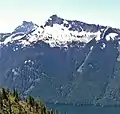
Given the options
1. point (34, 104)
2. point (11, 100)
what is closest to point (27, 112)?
point (11, 100)

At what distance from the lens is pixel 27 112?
78750 mm

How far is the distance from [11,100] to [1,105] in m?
7.49

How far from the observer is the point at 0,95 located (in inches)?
3189

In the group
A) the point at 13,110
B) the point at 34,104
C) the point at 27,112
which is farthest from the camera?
the point at 34,104

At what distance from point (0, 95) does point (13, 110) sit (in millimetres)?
10480

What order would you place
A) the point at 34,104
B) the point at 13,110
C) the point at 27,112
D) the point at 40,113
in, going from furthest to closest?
the point at 34,104 → the point at 40,113 → the point at 27,112 → the point at 13,110

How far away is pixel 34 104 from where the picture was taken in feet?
314

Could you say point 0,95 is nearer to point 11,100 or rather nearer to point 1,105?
point 11,100

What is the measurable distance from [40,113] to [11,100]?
9522mm

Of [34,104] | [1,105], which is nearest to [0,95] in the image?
[1,105]

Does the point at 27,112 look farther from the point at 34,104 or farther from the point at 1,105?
the point at 34,104

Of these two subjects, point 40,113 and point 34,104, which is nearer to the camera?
point 40,113

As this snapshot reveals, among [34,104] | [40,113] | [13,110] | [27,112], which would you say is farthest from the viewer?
[34,104]

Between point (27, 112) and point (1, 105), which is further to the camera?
point (27, 112)
